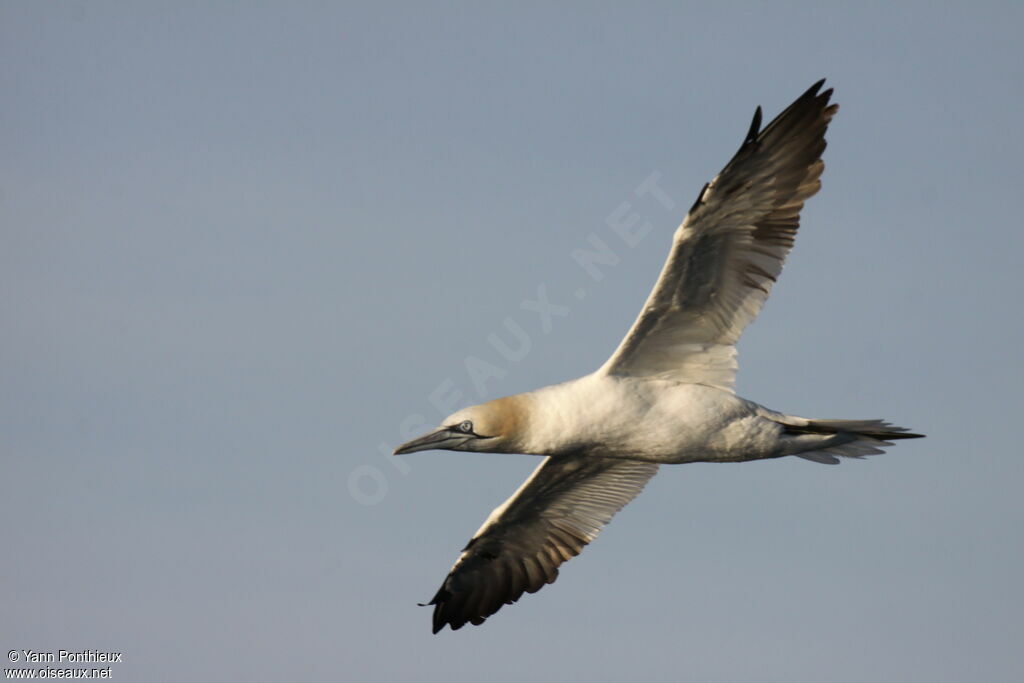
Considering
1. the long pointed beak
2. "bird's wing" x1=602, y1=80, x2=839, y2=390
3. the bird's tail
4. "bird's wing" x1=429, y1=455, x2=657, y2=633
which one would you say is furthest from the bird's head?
the bird's tail

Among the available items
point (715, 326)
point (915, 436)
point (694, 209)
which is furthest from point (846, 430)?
point (694, 209)

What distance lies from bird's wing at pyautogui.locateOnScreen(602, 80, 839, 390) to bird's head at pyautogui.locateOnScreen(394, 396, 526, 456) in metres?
0.87

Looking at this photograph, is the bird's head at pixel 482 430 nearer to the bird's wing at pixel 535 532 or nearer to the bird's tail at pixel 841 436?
the bird's wing at pixel 535 532

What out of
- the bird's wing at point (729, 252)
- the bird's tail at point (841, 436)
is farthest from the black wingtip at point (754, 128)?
the bird's tail at point (841, 436)

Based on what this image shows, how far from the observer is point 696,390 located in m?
12.0

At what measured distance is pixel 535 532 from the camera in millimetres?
14305

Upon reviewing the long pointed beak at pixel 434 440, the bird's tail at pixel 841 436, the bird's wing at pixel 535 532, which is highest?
the long pointed beak at pixel 434 440

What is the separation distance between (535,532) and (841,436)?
3625mm

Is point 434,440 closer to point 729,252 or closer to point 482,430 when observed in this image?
→ point 482,430

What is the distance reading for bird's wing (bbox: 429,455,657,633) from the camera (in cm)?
1388

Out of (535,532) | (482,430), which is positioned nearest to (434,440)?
(482,430)

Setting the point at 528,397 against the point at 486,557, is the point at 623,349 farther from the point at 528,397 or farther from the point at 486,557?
the point at 486,557

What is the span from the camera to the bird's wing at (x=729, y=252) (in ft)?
36.8

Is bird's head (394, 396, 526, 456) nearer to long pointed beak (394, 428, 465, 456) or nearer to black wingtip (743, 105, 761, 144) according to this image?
long pointed beak (394, 428, 465, 456)
